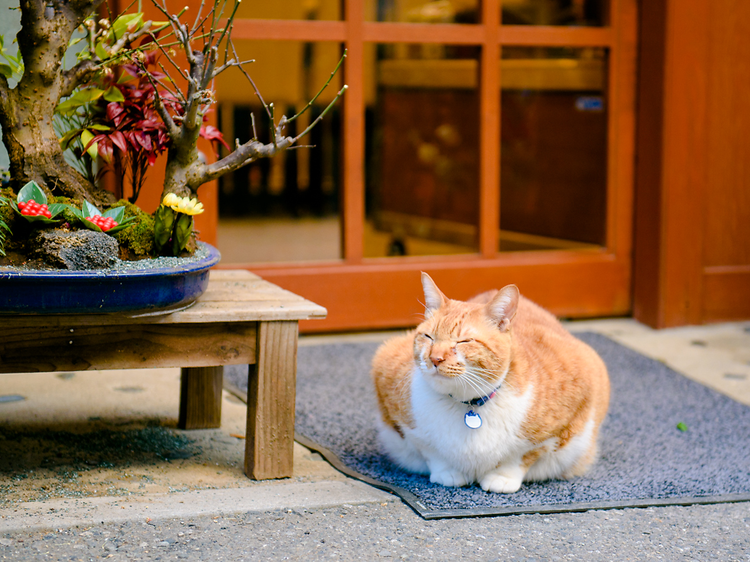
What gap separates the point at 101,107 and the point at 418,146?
5.34 meters

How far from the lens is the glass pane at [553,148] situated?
4.39 meters

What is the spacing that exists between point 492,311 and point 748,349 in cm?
222

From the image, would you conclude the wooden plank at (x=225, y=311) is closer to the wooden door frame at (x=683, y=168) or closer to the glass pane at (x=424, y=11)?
the glass pane at (x=424, y=11)

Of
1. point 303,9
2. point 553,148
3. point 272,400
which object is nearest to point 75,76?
point 272,400

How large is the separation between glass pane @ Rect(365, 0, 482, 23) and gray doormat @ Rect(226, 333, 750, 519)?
171 cm

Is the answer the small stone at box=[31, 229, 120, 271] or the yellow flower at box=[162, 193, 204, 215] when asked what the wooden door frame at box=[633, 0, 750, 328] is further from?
the small stone at box=[31, 229, 120, 271]

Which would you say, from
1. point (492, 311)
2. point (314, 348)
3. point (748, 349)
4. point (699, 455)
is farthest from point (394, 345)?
point (748, 349)

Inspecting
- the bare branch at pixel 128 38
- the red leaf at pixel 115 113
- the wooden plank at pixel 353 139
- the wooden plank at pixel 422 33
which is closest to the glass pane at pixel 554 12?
the wooden plank at pixel 422 33

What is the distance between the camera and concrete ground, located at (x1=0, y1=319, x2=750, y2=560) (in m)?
1.87

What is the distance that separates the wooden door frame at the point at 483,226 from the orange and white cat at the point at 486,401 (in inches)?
58.7

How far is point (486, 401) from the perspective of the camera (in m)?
2.12

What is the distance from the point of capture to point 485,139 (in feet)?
13.2

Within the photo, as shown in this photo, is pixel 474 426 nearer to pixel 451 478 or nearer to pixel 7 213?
pixel 451 478

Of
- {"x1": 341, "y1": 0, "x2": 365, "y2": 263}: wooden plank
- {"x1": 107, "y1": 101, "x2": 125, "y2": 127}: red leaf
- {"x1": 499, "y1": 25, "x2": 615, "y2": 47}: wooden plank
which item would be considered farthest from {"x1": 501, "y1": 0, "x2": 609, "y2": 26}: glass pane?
{"x1": 107, "y1": 101, "x2": 125, "y2": 127}: red leaf
